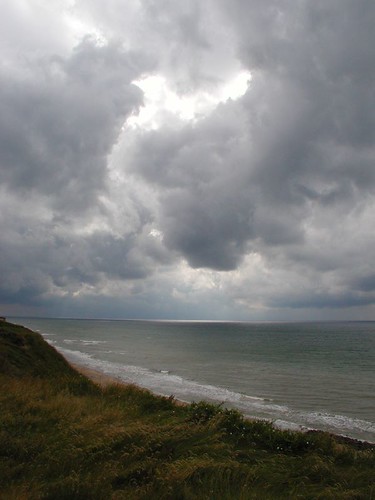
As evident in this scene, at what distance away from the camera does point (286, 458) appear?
10.6m

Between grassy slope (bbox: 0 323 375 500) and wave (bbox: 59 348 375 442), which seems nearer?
grassy slope (bbox: 0 323 375 500)

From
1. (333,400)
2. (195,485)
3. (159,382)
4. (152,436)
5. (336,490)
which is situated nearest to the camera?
(195,485)

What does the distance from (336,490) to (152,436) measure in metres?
4.94

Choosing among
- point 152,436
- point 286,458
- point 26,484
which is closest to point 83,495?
point 26,484

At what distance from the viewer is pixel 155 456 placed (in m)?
9.19

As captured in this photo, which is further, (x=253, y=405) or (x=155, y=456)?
(x=253, y=405)

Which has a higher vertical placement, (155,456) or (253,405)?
(155,456)

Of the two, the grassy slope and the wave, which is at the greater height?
the grassy slope

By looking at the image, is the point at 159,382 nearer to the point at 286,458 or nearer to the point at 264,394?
the point at 264,394

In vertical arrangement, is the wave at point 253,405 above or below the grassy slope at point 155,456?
below

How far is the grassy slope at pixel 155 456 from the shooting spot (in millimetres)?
7055

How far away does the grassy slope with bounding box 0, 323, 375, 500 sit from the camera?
7055 millimetres

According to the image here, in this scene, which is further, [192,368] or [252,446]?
[192,368]

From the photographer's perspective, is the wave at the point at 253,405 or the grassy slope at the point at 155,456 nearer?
the grassy slope at the point at 155,456
